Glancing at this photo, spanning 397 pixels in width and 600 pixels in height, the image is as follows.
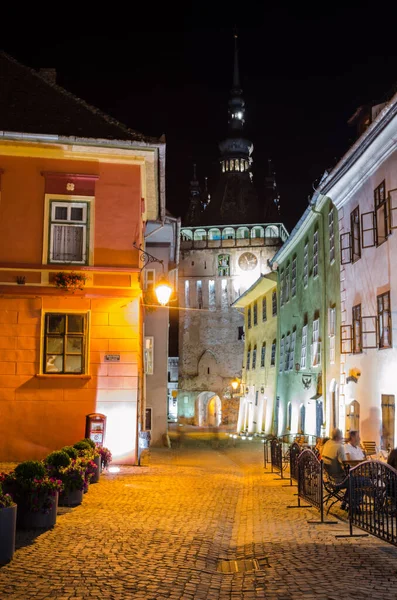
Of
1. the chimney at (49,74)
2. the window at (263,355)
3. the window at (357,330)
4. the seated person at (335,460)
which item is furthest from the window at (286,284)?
the seated person at (335,460)

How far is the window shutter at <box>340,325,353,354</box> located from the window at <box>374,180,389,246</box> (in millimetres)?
3567

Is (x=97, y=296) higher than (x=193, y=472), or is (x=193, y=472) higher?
(x=97, y=296)

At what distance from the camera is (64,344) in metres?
17.6

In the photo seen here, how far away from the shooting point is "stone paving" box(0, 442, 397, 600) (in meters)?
6.51

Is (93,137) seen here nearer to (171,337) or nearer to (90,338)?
(90,338)

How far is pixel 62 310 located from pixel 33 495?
9176 mm

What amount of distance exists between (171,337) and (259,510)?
78020 mm

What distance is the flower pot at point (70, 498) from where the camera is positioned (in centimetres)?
1105

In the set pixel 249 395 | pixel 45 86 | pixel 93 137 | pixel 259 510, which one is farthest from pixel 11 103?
pixel 249 395

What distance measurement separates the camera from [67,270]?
58.0ft

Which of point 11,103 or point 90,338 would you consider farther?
point 11,103

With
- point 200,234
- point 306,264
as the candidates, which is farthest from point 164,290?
point 200,234

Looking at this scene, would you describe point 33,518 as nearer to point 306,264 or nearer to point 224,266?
point 306,264

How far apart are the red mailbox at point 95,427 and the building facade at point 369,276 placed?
279 inches
